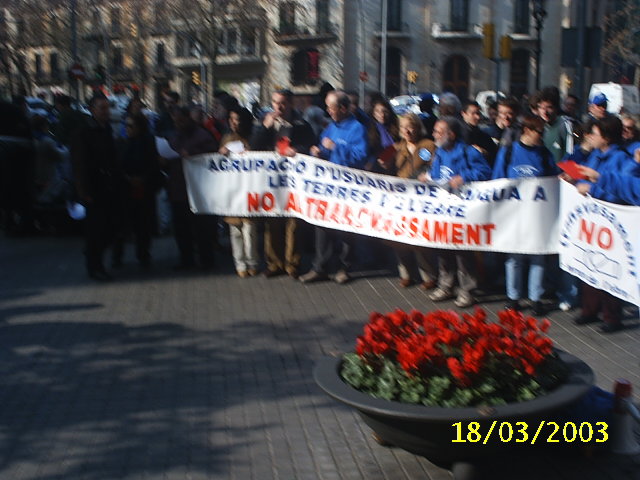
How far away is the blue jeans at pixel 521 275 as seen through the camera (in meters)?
8.76

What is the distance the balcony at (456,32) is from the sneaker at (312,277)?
56.1 meters

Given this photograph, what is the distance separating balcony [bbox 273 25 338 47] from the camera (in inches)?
2549

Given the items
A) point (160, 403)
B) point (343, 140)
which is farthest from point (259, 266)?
point (160, 403)

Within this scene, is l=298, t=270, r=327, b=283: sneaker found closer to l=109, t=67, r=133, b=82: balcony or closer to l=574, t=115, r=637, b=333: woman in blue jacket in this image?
l=574, t=115, r=637, b=333: woman in blue jacket

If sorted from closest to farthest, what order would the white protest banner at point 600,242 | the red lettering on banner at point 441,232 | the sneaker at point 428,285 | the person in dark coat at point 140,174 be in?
1. the white protest banner at point 600,242
2. the red lettering on banner at point 441,232
3. the sneaker at point 428,285
4. the person in dark coat at point 140,174

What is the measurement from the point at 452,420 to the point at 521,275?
456 cm

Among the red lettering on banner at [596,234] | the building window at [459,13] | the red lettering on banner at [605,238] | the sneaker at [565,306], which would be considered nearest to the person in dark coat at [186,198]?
the sneaker at [565,306]

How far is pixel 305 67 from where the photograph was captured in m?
66.7

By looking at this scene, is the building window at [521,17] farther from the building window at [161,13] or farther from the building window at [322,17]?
the building window at [161,13]

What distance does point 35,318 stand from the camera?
29.6 ft

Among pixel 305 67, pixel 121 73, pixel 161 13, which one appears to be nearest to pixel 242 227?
pixel 161 13

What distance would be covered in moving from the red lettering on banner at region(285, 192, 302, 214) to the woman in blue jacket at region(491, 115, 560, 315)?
7.57 ft

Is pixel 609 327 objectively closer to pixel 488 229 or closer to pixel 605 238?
pixel 605 238
